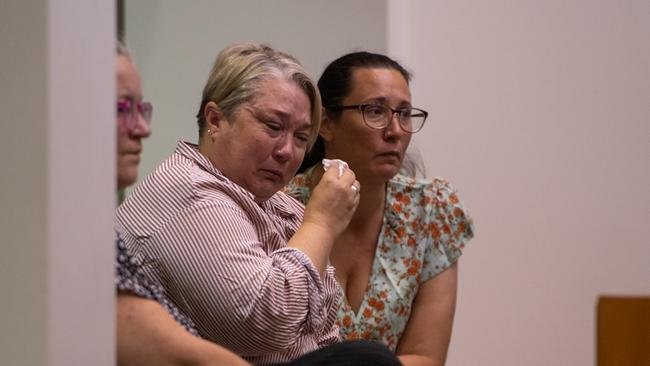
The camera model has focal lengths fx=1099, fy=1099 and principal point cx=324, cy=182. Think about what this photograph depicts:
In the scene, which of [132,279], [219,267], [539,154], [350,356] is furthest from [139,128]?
[539,154]

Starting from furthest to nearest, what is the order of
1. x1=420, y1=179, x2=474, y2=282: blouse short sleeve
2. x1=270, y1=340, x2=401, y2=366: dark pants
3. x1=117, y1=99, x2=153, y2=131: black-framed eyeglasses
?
x1=420, y1=179, x2=474, y2=282: blouse short sleeve < x1=270, y1=340, x2=401, y2=366: dark pants < x1=117, y1=99, x2=153, y2=131: black-framed eyeglasses

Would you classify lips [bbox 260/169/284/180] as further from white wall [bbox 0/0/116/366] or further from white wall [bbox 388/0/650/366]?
white wall [bbox 388/0/650/366]

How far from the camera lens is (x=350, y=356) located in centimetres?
161

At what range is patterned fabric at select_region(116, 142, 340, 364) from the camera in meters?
1.69

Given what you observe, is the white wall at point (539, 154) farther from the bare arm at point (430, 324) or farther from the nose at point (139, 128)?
the nose at point (139, 128)

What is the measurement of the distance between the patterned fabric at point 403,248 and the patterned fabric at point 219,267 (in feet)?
2.22

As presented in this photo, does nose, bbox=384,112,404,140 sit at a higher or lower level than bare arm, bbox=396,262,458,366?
higher

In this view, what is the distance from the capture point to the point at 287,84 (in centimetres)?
199

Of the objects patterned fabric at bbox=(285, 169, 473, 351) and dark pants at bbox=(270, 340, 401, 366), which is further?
patterned fabric at bbox=(285, 169, 473, 351)

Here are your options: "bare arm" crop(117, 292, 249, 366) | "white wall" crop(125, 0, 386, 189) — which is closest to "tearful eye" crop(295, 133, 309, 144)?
"bare arm" crop(117, 292, 249, 366)

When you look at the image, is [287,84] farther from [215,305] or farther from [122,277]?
[122,277]

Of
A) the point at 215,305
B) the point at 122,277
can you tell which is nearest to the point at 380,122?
the point at 215,305

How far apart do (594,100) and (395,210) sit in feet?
4.41

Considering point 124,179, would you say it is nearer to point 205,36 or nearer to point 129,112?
point 129,112
